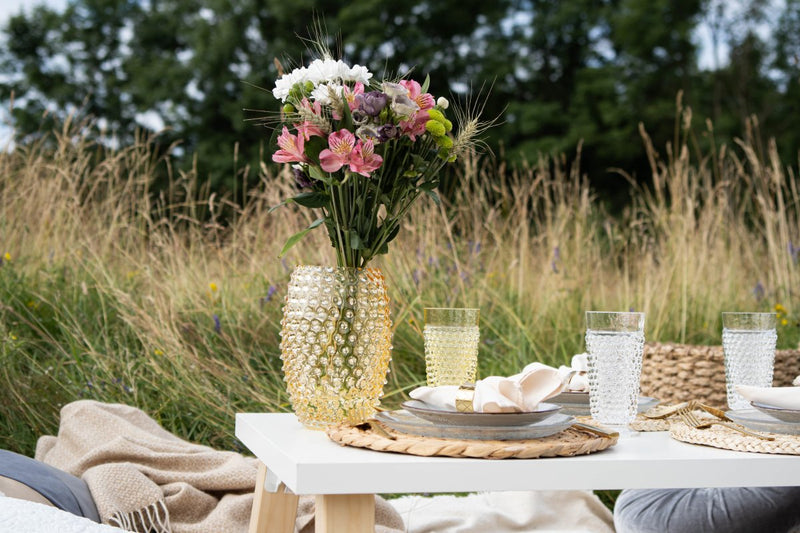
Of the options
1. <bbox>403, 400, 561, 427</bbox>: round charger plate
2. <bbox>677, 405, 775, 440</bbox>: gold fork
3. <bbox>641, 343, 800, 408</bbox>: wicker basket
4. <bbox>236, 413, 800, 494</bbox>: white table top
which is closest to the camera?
<bbox>236, 413, 800, 494</bbox>: white table top

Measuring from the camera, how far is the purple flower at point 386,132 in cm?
125

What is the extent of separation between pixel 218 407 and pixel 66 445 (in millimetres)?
716

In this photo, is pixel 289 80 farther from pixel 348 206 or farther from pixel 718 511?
pixel 718 511

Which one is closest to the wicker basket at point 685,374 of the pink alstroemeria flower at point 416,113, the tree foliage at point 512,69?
the pink alstroemeria flower at point 416,113

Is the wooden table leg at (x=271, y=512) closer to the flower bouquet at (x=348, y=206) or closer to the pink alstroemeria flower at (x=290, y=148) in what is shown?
the flower bouquet at (x=348, y=206)

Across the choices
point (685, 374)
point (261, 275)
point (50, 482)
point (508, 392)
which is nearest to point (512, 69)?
point (261, 275)

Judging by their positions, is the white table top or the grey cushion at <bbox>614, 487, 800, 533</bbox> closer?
the white table top

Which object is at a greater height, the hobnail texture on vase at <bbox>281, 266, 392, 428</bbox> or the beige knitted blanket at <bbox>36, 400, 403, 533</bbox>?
the hobnail texture on vase at <bbox>281, 266, 392, 428</bbox>

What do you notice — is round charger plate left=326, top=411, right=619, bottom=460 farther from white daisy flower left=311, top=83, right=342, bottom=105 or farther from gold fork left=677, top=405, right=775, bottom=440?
white daisy flower left=311, top=83, right=342, bottom=105

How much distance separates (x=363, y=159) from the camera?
1.24 metres

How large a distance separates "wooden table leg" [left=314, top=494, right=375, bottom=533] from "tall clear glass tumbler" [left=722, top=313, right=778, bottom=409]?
30.4 inches

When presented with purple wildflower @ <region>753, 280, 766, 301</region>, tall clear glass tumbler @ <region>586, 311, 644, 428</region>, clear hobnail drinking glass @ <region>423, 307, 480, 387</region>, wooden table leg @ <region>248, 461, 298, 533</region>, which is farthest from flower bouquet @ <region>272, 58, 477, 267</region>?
purple wildflower @ <region>753, 280, 766, 301</region>

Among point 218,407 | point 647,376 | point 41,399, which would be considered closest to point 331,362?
point 647,376

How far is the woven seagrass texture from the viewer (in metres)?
1.19
